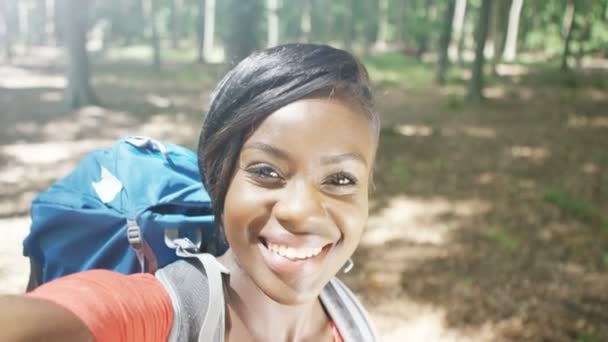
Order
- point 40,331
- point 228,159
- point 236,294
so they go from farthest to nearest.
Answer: point 236,294, point 228,159, point 40,331

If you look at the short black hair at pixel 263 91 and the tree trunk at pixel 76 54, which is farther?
the tree trunk at pixel 76 54

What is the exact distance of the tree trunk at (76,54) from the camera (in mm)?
10805

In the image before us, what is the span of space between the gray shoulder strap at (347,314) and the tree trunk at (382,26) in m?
35.2

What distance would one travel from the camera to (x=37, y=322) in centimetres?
85

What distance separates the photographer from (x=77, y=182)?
1.45 m

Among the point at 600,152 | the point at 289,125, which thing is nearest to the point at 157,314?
the point at 289,125

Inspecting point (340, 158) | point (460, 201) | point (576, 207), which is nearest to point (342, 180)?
point (340, 158)

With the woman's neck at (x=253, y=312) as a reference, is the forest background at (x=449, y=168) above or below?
below

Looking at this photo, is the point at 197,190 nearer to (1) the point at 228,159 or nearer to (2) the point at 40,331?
(1) the point at 228,159

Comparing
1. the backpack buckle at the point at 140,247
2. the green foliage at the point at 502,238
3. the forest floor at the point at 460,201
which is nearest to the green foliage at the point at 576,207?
the forest floor at the point at 460,201

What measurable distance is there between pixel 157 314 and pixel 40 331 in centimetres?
24

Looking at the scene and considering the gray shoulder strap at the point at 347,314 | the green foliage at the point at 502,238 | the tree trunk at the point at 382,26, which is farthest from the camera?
the tree trunk at the point at 382,26

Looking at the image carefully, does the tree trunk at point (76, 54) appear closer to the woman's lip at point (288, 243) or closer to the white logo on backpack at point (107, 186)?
the white logo on backpack at point (107, 186)

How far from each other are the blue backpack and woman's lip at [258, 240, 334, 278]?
214mm
